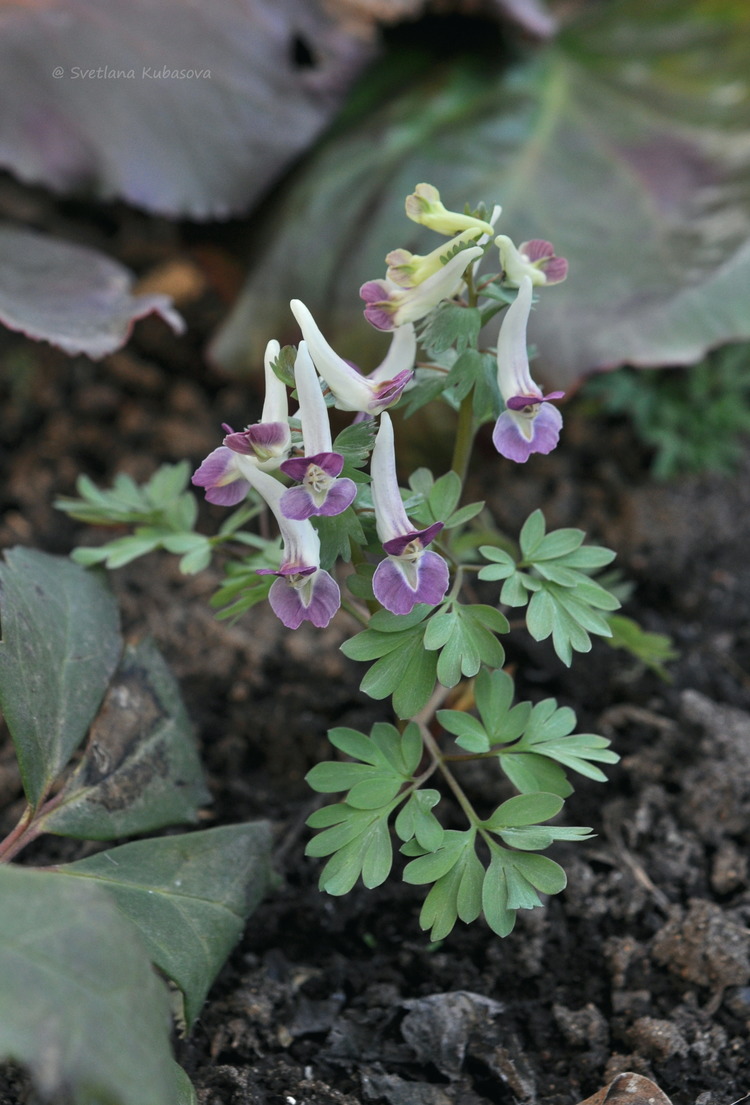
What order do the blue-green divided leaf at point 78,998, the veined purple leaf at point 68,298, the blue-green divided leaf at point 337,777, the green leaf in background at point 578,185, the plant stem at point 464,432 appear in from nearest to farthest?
the blue-green divided leaf at point 78,998 → the blue-green divided leaf at point 337,777 → the plant stem at point 464,432 → the veined purple leaf at point 68,298 → the green leaf in background at point 578,185

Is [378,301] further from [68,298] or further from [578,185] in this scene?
[578,185]

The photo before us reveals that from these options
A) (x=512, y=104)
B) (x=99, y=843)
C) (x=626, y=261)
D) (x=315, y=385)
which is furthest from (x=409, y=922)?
(x=512, y=104)

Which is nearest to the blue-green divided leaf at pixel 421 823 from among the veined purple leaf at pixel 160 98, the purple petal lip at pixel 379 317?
the purple petal lip at pixel 379 317

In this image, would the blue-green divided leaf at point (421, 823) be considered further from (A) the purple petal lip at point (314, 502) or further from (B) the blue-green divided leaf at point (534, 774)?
(A) the purple petal lip at point (314, 502)

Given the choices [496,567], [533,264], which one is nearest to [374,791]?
[496,567]

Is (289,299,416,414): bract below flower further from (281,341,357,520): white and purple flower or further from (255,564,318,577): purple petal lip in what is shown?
(255,564,318,577): purple petal lip

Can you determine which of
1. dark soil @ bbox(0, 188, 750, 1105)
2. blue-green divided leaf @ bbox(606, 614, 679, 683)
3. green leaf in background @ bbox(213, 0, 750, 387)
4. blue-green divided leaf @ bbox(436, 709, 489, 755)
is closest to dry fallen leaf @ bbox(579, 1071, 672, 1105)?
dark soil @ bbox(0, 188, 750, 1105)

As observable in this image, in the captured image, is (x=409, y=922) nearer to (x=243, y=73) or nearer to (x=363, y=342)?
(x=363, y=342)
